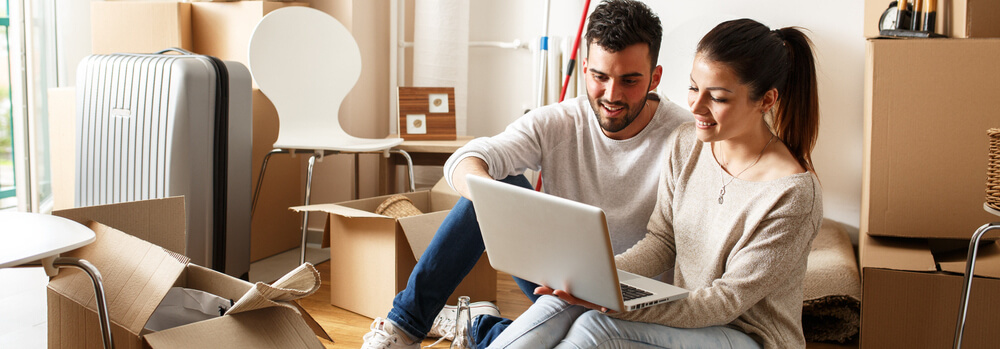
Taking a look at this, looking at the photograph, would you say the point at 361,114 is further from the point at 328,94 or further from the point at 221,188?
the point at 221,188

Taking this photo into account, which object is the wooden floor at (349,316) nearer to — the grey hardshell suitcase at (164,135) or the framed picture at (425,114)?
the grey hardshell suitcase at (164,135)

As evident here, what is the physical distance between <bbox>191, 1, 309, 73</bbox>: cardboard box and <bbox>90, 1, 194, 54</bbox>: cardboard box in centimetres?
Result: 8

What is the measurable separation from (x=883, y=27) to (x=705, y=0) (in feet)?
2.41

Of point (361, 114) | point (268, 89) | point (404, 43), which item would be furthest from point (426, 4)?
point (268, 89)

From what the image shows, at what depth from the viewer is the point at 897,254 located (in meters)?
1.85

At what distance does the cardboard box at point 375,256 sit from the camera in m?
1.99

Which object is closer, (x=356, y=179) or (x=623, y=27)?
(x=623, y=27)

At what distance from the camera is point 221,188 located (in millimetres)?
2100

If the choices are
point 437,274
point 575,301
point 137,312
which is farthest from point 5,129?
point 575,301

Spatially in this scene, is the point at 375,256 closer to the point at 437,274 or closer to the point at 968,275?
the point at 437,274

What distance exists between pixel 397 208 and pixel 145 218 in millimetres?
929

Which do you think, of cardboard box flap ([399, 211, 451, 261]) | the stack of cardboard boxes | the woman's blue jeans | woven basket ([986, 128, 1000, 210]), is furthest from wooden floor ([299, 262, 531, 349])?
woven basket ([986, 128, 1000, 210])

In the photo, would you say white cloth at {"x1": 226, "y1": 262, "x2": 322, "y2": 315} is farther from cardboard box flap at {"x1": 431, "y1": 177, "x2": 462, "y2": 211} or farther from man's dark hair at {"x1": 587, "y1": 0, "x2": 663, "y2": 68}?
cardboard box flap at {"x1": 431, "y1": 177, "x2": 462, "y2": 211}

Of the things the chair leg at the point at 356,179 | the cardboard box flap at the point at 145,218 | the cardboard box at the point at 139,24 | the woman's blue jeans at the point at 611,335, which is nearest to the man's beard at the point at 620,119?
the woman's blue jeans at the point at 611,335
